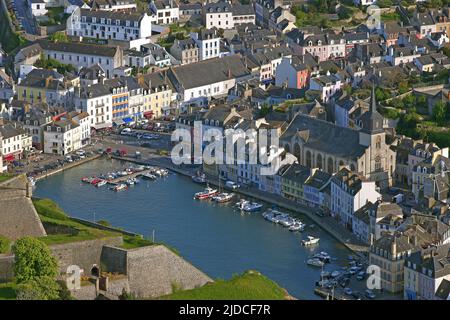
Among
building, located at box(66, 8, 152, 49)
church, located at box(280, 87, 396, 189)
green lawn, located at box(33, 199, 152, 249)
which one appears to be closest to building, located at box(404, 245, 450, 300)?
green lawn, located at box(33, 199, 152, 249)

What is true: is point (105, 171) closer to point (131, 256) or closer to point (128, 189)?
point (128, 189)

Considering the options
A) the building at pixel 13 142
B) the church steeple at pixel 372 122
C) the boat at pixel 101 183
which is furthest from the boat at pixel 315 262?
the building at pixel 13 142

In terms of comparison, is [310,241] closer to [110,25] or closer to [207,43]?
[207,43]

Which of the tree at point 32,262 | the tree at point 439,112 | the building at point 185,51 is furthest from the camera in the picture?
the building at point 185,51

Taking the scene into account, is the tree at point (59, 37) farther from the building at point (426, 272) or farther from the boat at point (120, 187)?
the building at point (426, 272)

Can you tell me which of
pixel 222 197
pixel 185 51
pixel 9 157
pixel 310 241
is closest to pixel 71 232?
pixel 310 241

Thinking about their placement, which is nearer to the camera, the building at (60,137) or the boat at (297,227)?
the boat at (297,227)

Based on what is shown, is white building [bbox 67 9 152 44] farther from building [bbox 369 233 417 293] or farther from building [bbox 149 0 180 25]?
building [bbox 369 233 417 293]
